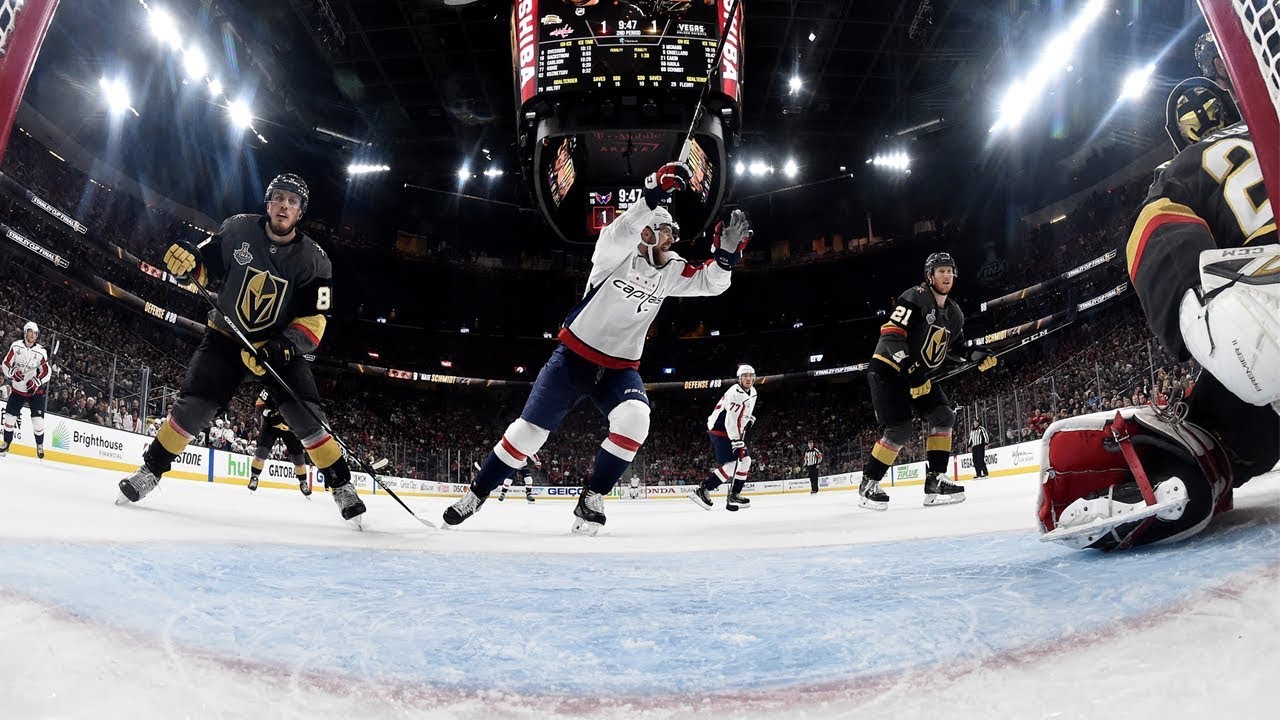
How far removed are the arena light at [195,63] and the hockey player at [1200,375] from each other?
16.4 m

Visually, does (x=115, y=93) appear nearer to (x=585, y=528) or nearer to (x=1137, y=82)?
(x=585, y=528)

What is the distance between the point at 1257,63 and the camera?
85 cm

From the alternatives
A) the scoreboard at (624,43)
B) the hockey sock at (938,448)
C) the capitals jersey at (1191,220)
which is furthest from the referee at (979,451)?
the capitals jersey at (1191,220)

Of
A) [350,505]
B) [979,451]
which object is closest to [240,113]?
[350,505]

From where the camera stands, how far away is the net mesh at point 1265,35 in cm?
83

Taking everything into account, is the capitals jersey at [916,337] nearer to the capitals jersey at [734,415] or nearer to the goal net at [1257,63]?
the capitals jersey at [734,415]

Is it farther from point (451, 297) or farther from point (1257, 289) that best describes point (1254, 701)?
point (451, 297)

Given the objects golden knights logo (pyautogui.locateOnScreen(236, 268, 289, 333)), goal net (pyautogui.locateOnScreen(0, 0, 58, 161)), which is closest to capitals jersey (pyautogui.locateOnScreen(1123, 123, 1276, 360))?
goal net (pyautogui.locateOnScreen(0, 0, 58, 161))

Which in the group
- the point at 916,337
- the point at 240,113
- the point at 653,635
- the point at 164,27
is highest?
the point at 240,113

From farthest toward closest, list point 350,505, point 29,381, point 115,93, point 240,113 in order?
1. point 240,113
2. point 115,93
3. point 29,381
4. point 350,505

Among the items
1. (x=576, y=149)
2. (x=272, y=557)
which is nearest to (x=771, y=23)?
(x=576, y=149)

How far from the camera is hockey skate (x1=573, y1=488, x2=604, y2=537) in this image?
3.65 m

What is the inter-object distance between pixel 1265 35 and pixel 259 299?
394 centimetres

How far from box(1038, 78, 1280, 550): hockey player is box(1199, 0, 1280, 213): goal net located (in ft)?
0.99
